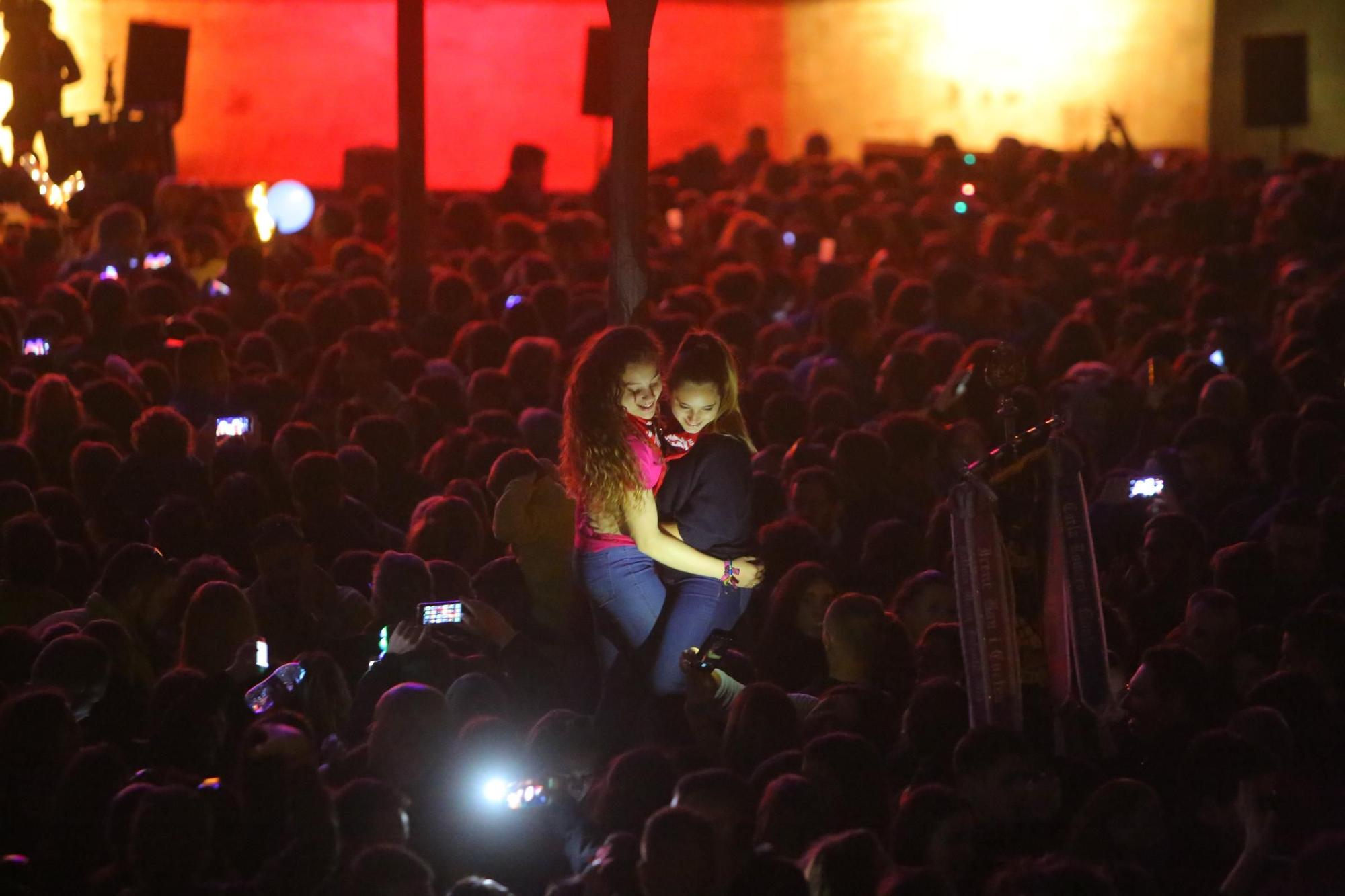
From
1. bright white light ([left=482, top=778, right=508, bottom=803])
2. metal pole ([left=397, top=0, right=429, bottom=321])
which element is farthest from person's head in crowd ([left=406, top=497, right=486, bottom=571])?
metal pole ([left=397, top=0, right=429, bottom=321])

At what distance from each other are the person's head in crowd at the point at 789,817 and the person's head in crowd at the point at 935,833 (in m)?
0.21

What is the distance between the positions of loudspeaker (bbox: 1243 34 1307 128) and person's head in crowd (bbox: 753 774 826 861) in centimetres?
1355

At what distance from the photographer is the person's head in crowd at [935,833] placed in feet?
14.5

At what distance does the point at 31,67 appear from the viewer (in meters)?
11.8

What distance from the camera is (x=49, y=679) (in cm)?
527

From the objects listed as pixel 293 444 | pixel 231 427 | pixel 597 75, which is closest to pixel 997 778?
pixel 293 444

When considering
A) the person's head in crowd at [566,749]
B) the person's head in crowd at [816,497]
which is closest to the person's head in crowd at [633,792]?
the person's head in crowd at [566,749]

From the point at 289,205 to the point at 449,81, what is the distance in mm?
5973

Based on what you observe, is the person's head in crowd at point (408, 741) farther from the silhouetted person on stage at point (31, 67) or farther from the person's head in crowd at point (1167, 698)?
the silhouetted person on stage at point (31, 67)

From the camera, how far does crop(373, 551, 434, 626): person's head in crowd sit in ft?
19.6

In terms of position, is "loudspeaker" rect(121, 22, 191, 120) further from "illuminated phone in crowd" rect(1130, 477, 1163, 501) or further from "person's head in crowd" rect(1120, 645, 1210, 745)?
"person's head in crowd" rect(1120, 645, 1210, 745)

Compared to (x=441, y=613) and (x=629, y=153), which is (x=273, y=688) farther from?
(x=629, y=153)

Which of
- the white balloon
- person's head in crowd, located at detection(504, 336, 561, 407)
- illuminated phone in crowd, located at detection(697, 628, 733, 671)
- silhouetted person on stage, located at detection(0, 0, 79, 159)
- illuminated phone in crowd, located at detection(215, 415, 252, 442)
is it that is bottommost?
illuminated phone in crowd, located at detection(697, 628, 733, 671)

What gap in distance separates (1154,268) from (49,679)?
25.3 ft
